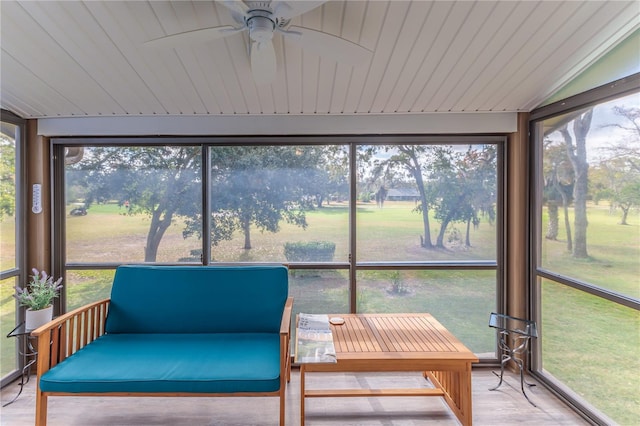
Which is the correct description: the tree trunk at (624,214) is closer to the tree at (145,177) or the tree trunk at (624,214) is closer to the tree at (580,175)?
the tree at (580,175)

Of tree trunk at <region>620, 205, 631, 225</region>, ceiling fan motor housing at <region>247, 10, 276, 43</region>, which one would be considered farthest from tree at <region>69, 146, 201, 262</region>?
tree trunk at <region>620, 205, 631, 225</region>

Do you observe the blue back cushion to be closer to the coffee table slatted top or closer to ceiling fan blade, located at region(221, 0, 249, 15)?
the coffee table slatted top

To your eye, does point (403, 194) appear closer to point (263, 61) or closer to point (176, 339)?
point (263, 61)

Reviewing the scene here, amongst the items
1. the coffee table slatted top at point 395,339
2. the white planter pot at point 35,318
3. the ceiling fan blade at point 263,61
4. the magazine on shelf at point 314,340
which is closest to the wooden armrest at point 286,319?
the magazine on shelf at point 314,340

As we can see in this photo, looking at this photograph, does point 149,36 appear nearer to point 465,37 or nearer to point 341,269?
point 465,37

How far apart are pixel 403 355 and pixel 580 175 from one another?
6.16ft

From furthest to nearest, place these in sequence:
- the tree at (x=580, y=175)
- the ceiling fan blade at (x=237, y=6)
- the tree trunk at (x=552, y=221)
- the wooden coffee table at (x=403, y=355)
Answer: the tree trunk at (x=552, y=221), the tree at (x=580, y=175), the wooden coffee table at (x=403, y=355), the ceiling fan blade at (x=237, y=6)

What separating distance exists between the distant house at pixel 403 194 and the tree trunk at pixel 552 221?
1.06 metres

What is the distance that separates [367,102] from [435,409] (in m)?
2.41

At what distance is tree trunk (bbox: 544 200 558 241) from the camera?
2.60m

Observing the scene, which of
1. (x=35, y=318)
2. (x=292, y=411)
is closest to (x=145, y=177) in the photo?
(x=35, y=318)

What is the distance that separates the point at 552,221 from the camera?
104 inches

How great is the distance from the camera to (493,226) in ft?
9.84

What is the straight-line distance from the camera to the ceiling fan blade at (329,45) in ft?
4.99
